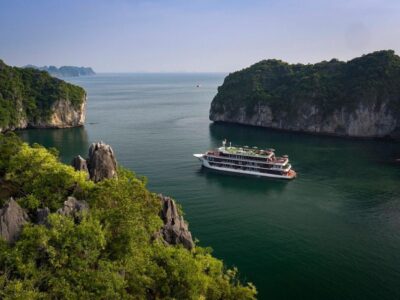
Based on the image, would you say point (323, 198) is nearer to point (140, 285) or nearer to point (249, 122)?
point (140, 285)

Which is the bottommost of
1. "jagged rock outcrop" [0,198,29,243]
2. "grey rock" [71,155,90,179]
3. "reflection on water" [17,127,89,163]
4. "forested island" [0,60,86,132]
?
"reflection on water" [17,127,89,163]

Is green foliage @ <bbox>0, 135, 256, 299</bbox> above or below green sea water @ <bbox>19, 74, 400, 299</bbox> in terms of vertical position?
above

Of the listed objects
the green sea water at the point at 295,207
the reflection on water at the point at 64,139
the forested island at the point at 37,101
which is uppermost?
the forested island at the point at 37,101

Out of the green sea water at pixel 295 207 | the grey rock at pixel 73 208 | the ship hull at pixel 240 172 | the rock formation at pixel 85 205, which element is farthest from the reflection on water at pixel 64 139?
the grey rock at pixel 73 208

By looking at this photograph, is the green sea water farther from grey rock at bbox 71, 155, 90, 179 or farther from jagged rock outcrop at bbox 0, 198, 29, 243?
jagged rock outcrop at bbox 0, 198, 29, 243

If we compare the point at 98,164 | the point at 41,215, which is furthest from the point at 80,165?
the point at 41,215

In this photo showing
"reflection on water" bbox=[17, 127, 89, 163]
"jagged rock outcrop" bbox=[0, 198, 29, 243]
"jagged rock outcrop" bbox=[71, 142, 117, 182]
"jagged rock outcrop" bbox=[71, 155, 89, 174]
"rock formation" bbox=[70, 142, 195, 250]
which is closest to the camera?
"jagged rock outcrop" bbox=[0, 198, 29, 243]

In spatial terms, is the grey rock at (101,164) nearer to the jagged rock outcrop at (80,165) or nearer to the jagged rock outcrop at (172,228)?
the jagged rock outcrop at (80,165)

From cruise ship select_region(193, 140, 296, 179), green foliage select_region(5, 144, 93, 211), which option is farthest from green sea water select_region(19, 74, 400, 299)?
green foliage select_region(5, 144, 93, 211)
